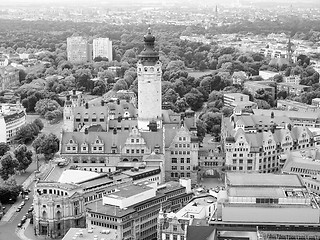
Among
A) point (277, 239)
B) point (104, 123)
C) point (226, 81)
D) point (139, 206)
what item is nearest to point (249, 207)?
point (277, 239)

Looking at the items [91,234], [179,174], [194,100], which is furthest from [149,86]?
[194,100]

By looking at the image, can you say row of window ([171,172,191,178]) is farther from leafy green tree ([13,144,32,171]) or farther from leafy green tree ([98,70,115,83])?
leafy green tree ([98,70,115,83])

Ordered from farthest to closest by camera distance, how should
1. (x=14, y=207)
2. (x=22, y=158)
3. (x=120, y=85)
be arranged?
(x=120, y=85), (x=22, y=158), (x=14, y=207)

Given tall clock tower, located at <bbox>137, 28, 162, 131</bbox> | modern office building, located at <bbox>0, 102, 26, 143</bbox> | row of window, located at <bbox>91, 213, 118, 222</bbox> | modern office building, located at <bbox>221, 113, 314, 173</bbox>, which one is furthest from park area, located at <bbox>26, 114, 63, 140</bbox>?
row of window, located at <bbox>91, 213, 118, 222</bbox>

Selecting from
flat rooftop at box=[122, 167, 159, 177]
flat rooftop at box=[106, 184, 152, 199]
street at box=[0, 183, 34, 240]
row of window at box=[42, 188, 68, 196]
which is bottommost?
street at box=[0, 183, 34, 240]

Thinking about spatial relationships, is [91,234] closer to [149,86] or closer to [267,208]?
[267,208]

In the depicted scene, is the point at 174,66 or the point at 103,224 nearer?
the point at 103,224
